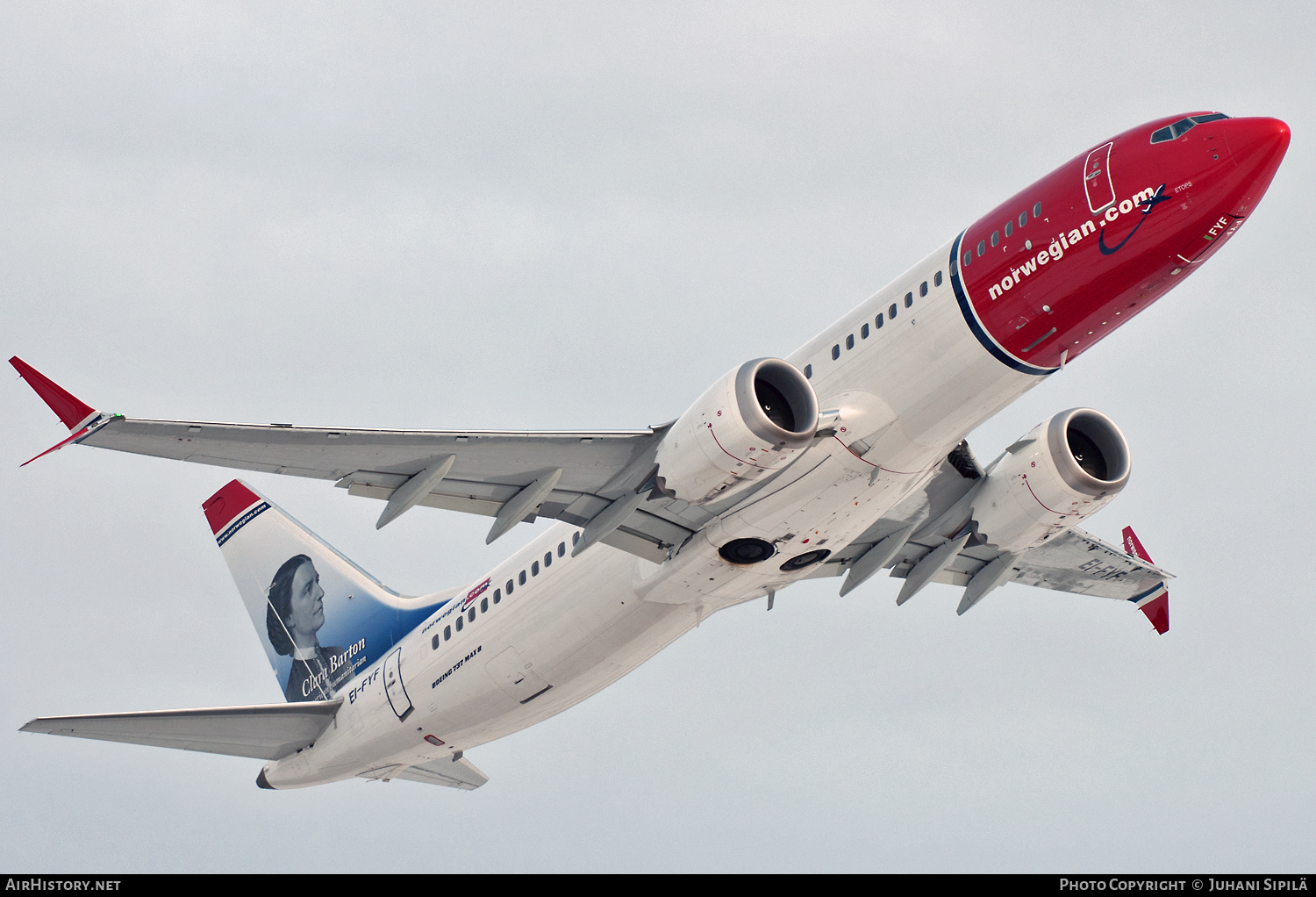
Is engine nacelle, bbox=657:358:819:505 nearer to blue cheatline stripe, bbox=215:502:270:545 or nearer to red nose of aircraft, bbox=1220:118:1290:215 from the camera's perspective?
red nose of aircraft, bbox=1220:118:1290:215

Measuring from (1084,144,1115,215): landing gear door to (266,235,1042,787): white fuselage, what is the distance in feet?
9.08

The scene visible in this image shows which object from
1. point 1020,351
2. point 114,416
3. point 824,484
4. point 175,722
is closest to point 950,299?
point 1020,351

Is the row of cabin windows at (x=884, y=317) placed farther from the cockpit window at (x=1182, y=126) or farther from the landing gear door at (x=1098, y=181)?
the cockpit window at (x=1182, y=126)

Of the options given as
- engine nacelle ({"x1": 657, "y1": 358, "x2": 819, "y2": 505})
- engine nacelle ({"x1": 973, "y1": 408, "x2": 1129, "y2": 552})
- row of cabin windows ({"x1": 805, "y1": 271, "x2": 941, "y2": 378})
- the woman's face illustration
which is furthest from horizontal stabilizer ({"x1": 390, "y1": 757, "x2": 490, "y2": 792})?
row of cabin windows ({"x1": 805, "y1": 271, "x2": 941, "y2": 378})

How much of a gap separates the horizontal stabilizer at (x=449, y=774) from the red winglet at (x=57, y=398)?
1660 cm

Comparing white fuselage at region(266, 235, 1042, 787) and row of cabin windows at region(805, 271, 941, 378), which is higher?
row of cabin windows at region(805, 271, 941, 378)

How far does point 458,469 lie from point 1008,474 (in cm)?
1193

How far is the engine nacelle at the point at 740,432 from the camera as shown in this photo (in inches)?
927

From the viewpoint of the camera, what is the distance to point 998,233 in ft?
82.1

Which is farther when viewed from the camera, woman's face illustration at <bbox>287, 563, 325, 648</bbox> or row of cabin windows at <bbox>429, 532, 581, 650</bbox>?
woman's face illustration at <bbox>287, 563, 325, 648</bbox>

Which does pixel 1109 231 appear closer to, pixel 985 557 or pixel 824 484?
pixel 824 484

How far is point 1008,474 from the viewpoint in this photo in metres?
29.6

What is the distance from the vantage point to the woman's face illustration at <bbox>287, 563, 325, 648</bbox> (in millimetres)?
37812

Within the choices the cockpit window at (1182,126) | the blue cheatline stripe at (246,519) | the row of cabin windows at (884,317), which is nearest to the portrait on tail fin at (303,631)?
the blue cheatline stripe at (246,519)
